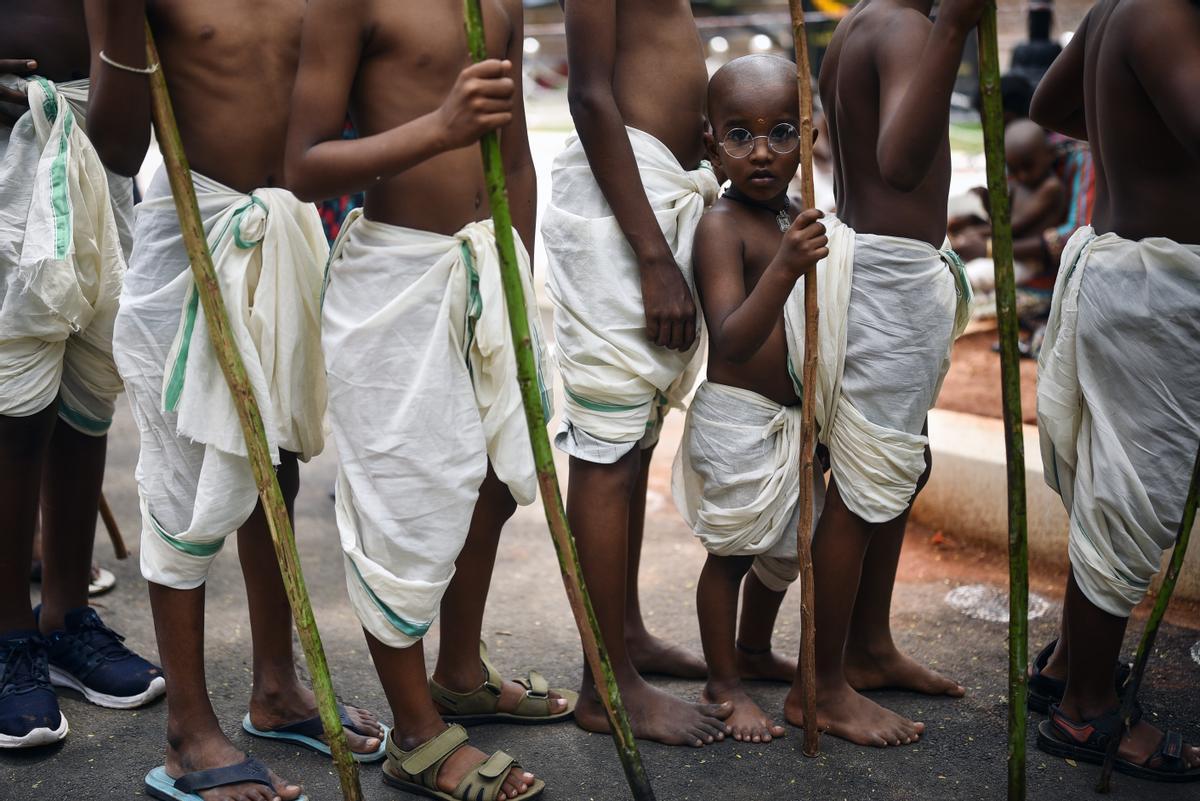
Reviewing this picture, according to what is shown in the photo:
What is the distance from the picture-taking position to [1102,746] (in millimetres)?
2846

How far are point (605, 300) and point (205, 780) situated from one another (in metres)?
1.41

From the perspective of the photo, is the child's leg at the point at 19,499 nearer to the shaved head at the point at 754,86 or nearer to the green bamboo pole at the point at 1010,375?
the shaved head at the point at 754,86

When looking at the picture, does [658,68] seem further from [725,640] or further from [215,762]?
[215,762]

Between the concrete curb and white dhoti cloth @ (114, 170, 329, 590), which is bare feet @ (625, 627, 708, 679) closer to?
white dhoti cloth @ (114, 170, 329, 590)

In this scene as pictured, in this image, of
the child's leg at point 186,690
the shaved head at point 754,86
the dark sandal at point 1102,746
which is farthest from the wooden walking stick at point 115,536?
Result: the dark sandal at point 1102,746

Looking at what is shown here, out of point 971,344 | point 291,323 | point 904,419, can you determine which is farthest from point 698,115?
point 971,344

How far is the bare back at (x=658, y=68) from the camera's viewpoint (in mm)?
2889

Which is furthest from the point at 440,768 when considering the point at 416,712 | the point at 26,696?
the point at 26,696

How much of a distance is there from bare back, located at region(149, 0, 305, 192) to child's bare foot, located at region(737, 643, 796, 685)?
5.86 feet

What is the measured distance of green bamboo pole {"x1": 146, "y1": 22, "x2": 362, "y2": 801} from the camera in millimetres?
2221

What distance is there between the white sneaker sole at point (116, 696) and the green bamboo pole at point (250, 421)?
40.6 inches

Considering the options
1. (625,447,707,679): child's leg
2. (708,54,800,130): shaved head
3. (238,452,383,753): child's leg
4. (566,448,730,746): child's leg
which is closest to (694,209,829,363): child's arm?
(708,54,800,130): shaved head

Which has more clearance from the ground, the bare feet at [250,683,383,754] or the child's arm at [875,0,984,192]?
the child's arm at [875,0,984,192]

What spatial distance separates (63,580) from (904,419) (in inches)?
90.8
